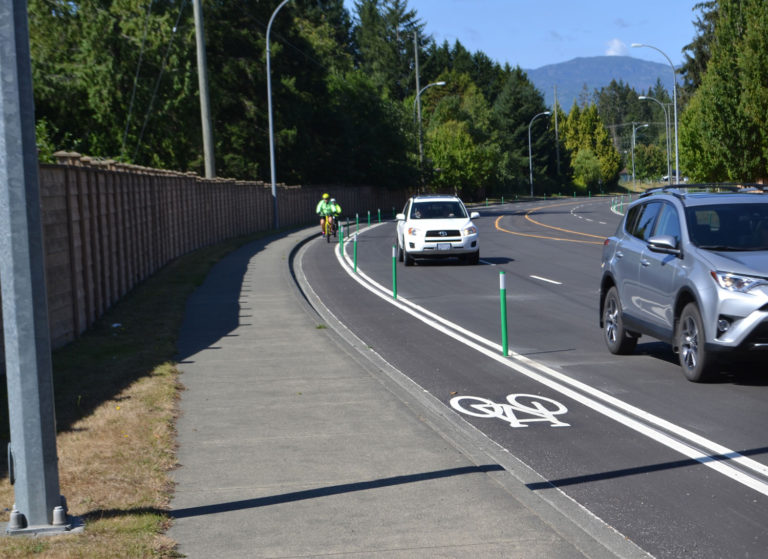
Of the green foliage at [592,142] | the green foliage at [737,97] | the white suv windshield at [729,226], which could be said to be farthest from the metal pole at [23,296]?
the green foliage at [592,142]

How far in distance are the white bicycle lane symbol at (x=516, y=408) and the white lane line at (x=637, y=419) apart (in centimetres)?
35

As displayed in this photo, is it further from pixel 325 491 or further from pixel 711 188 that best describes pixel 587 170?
pixel 325 491

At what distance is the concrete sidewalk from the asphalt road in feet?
1.07

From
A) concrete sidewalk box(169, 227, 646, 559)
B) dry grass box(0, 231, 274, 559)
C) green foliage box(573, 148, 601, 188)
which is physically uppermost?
green foliage box(573, 148, 601, 188)

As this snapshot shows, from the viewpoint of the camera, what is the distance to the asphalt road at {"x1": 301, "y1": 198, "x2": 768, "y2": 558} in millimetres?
6270

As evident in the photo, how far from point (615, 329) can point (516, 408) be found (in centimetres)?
330

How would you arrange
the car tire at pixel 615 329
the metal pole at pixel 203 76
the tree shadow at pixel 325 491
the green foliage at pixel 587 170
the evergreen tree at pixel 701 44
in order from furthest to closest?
the green foliage at pixel 587 170 → the evergreen tree at pixel 701 44 → the metal pole at pixel 203 76 → the car tire at pixel 615 329 → the tree shadow at pixel 325 491

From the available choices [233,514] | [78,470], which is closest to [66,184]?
[78,470]

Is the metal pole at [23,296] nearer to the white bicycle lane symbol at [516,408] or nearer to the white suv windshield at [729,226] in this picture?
the white bicycle lane symbol at [516,408]

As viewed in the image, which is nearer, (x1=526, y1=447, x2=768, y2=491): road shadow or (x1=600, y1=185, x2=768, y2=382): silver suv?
(x1=526, y1=447, x2=768, y2=491): road shadow

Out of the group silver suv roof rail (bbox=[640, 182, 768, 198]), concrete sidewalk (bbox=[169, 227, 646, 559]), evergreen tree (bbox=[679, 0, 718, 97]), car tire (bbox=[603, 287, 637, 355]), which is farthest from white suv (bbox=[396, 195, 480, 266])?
evergreen tree (bbox=[679, 0, 718, 97])

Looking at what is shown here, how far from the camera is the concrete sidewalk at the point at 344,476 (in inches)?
221

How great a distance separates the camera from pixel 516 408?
9.46 metres

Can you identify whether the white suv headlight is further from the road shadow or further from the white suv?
the white suv
